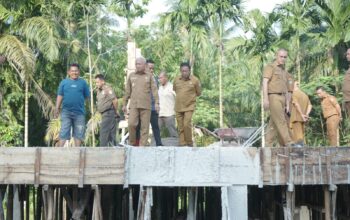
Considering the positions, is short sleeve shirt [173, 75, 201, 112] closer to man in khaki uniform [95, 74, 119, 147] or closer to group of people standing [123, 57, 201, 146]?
group of people standing [123, 57, 201, 146]

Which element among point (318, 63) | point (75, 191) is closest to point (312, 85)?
point (318, 63)

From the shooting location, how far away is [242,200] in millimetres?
9672

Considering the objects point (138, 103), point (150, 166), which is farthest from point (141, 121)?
point (150, 166)

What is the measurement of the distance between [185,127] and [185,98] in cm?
44

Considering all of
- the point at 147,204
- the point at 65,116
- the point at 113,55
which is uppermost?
the point at 113,55

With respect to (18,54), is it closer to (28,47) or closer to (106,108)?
Answer: (28,47)

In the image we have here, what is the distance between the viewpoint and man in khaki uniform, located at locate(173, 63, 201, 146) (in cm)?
1124

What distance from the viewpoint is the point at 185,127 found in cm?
1126

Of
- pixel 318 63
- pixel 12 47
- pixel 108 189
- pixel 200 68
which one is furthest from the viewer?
pixel 200 68

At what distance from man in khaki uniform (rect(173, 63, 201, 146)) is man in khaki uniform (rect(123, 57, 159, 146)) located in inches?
25.4

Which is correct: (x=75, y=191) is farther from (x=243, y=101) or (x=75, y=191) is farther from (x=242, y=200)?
(x=243, y=101)

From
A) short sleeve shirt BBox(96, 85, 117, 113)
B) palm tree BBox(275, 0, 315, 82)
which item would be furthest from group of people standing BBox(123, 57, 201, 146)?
palm tree BBox(275, 0, 315, 82)

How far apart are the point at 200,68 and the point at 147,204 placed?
812 inches

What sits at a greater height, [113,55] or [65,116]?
[113,55]
